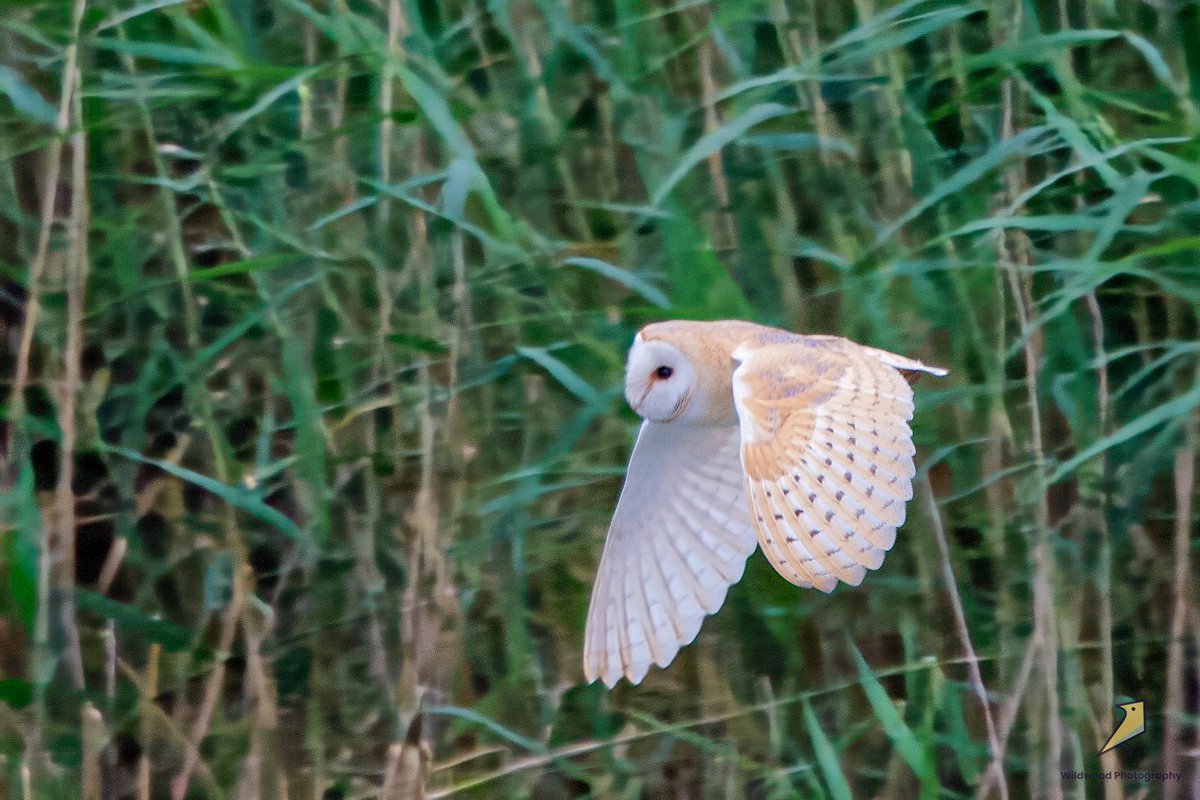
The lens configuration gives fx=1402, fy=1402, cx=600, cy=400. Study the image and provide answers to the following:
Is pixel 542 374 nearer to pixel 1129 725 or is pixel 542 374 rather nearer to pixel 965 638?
pixel 965 638

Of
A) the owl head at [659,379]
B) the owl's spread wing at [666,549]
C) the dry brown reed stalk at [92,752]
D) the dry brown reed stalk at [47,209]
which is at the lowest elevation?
the dry brown reed stalk at [92,752]

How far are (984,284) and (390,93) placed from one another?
51 cm

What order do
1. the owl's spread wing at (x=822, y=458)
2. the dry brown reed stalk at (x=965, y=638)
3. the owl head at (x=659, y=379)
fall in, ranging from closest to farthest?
1. the owl's spread wing at (x=822, y=458)
2. the owl head at (x=659, y=379)
3. the dry brown reed stalk at (x=965, y=638)

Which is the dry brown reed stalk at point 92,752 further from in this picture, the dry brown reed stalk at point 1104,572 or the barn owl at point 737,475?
the dry brown reed stalk at point 1104,572

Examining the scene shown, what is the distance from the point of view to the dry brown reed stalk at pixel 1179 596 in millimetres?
1136

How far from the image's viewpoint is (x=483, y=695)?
1131mm

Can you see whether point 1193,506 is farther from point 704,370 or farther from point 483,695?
point 483,695

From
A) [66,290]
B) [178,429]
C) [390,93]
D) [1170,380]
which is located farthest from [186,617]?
[1170,380]

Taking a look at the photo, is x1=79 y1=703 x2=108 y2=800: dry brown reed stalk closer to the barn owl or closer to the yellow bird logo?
the barn owl

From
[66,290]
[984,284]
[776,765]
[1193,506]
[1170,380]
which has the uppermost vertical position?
[66,290]

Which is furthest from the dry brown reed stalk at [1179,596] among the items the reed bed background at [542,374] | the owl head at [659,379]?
the owl head at [659,379]

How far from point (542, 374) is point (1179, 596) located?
0.55 metres

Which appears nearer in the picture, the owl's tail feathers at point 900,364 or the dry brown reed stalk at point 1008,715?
the owl's tail feathers at point 900,364

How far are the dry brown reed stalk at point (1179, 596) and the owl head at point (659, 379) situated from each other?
18.3 inches
